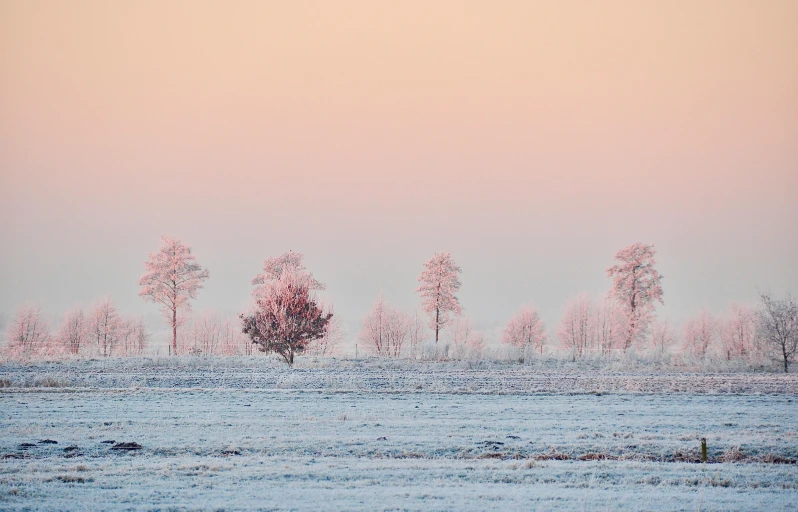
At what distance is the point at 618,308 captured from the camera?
62.1 m

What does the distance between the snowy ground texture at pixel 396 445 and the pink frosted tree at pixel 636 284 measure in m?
30.0

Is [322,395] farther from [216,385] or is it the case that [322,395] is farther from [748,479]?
[748,479]

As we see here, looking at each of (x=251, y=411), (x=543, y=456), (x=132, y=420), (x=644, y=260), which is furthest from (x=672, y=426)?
(x=644, y=260)

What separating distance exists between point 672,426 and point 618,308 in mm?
45731

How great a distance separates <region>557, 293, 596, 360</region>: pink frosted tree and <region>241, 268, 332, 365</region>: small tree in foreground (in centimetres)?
6116

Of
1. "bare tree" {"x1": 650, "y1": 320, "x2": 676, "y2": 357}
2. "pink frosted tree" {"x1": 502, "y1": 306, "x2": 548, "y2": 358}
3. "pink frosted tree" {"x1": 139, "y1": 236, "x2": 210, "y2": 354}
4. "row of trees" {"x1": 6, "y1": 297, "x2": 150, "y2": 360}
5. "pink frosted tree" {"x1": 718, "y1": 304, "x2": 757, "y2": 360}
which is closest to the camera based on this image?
"pink frosted tree" {"x1": 139, "y1": 236, "x2": 210, "y2": 354}

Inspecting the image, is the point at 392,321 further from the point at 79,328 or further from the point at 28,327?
the point at 28,327

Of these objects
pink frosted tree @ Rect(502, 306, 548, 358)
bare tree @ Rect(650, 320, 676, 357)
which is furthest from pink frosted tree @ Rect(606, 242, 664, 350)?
bare tree @ Rect(650, 320, 676, 357)

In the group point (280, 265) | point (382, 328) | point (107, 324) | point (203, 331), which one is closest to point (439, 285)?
point (280, 265)

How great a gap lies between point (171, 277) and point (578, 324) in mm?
64310

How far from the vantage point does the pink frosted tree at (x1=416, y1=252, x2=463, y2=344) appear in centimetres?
6147

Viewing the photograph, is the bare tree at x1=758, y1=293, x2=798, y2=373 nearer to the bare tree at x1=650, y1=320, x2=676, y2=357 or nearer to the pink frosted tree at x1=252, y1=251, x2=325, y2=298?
the pink frosted tree at x1=252, y1=251, x2=325, y2=298

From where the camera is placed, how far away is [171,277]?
56.5 m

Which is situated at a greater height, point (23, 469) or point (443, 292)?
point (443, 292)
